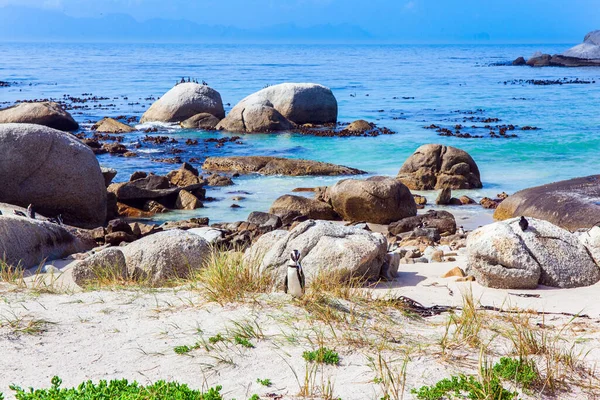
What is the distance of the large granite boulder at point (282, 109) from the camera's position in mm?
26578

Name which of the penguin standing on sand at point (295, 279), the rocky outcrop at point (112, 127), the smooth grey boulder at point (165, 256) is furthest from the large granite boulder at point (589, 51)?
the penguin standing on sand at point (295, 279)

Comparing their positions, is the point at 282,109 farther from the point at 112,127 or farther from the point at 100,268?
the point at 100,268

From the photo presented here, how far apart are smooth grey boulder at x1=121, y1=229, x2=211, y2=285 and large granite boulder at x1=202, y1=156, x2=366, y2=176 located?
10210 mm

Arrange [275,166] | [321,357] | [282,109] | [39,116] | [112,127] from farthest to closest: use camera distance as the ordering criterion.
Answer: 1. [282,109]
2. [112,127]
3. [39,116]
4. [275,166]
5. [321,357]

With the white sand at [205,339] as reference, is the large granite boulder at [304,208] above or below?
below

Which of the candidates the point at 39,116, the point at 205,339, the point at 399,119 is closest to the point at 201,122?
the point at 39,116

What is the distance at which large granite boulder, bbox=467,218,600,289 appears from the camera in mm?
7852

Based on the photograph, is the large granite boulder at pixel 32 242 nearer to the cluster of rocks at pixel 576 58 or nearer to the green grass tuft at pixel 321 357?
the green grass tuft at pixel 321 357

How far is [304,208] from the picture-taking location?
14148 mm

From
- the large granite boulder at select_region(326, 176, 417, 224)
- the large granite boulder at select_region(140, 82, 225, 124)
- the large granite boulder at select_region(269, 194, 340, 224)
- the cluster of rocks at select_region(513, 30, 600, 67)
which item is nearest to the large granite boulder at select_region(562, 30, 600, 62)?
the cluster of rocks at select_region(513, 30, 600, 67)

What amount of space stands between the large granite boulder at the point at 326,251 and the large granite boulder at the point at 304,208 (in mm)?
5406

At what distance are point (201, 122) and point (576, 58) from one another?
193 feet

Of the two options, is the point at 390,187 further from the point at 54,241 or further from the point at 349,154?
the point at 349,154

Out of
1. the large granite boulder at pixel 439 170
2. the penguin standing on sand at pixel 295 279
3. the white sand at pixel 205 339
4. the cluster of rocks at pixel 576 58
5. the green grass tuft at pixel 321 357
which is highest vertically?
the cluster of rocks at pixel 576 58
